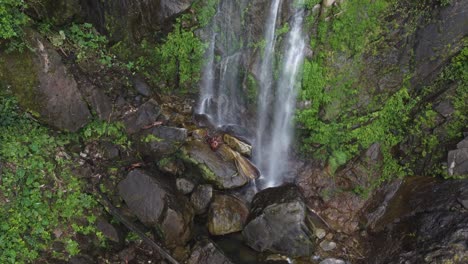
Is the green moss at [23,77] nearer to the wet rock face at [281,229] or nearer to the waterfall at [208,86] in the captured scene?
the waterfall at [208,86]

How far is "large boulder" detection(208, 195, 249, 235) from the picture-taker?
8.35 m

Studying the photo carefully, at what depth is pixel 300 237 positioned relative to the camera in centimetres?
816

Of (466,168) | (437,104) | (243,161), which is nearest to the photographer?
(466,168)

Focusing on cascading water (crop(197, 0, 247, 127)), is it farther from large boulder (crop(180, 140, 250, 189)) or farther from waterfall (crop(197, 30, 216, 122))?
large boulder (crop(180, 140, 250, 189))

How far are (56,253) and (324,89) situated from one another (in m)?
6.54

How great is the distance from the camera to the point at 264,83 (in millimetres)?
9391

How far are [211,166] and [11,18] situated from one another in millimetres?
4919

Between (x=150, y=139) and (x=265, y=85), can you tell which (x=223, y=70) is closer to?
(x=265, y=85)

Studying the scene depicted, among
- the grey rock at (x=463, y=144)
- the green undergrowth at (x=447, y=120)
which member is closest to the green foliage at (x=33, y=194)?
the green undergrowth at (x=447, y=120)

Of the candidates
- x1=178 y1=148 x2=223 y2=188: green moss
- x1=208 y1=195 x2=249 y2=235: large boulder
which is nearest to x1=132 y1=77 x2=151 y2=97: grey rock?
x1=178 y1=148 x2=223 y2=188: green moss

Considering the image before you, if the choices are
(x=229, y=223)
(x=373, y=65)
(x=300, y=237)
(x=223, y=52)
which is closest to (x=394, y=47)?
(x=373, y=65)

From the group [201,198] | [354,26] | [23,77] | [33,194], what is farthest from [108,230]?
Result: [354,26]

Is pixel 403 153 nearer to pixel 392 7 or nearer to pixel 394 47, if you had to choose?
pixel 394 47

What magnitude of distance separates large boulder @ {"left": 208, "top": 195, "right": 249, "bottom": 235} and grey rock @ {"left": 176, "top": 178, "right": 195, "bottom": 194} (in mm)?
601
